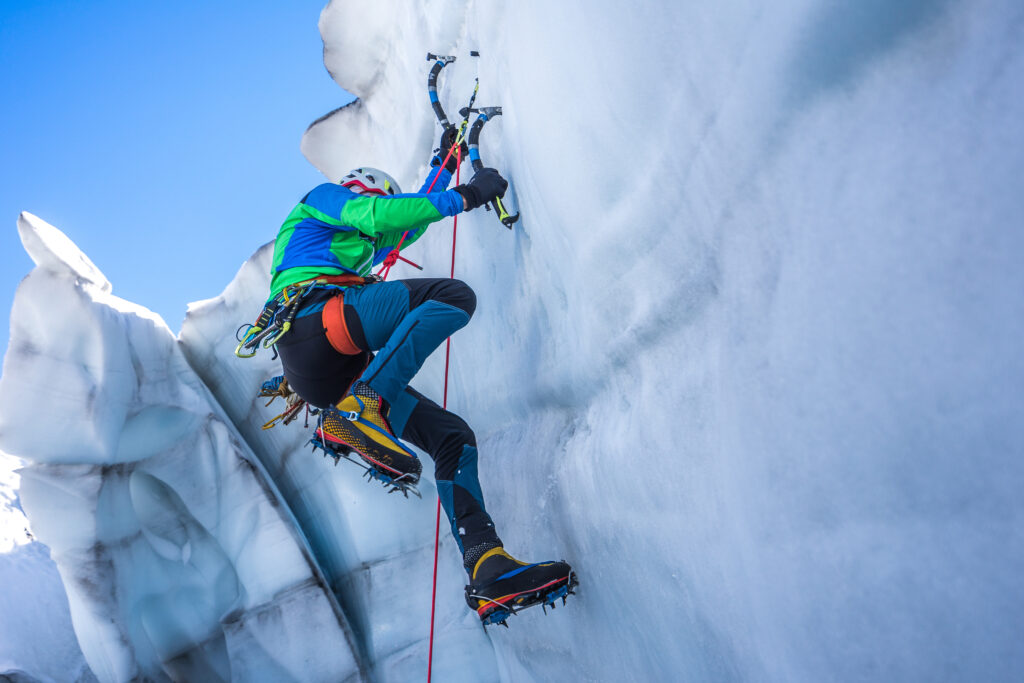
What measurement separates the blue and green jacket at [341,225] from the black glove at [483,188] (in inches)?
1.7

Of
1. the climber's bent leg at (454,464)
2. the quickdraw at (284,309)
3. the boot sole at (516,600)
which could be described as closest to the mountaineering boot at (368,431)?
the climber's bent leg at (454,464)

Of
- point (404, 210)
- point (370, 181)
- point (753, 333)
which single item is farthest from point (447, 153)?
point (753, 333)

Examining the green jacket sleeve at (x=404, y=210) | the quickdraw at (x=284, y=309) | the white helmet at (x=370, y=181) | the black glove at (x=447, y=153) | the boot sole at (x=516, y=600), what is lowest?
the boot sole at (x=516, y=600)

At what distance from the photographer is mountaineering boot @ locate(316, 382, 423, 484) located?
218cm

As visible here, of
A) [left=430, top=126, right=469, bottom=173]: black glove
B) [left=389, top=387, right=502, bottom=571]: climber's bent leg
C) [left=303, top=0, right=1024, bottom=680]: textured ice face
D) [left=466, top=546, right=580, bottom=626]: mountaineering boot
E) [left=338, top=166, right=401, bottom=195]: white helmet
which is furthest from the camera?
[left=430, top=126, right=469, bottom=173]: black glove

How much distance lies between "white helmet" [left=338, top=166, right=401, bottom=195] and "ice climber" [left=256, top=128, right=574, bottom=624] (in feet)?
0.55

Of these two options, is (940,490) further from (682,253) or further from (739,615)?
(682,253)

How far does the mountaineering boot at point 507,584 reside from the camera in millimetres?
1914

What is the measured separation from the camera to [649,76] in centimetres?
153

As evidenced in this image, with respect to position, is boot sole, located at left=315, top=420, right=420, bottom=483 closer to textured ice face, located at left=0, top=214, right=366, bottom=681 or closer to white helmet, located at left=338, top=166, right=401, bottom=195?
white helmet, located at left=338, top=166, right=401, bottom=195

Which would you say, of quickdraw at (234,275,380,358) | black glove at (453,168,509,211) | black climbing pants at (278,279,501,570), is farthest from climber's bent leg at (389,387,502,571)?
black glove at (453,168,509,211)

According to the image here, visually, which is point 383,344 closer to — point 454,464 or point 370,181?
point 454,464

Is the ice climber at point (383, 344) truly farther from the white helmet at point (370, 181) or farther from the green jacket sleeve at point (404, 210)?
the white helmet at point (370, 181)

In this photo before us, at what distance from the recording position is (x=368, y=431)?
2.18 m
